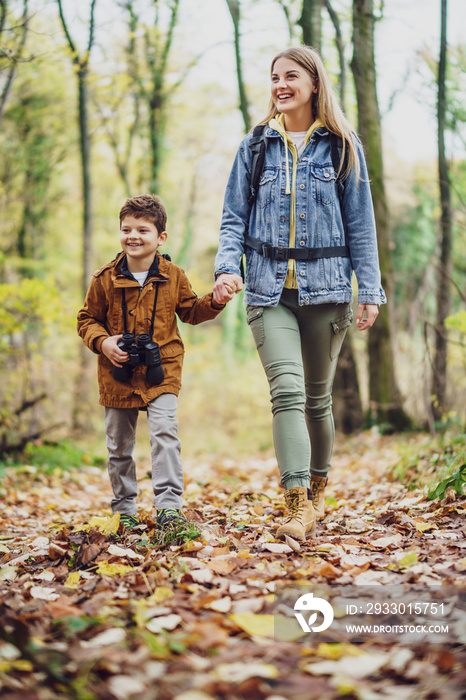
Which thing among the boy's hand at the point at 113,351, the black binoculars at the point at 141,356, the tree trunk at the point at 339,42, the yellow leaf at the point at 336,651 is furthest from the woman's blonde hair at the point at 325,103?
the tree trunk at the point at 339,42

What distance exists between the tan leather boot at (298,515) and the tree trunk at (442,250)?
13.5ft

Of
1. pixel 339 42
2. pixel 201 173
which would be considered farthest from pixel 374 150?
pixel 201 173

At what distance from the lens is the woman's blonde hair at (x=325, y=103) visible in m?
3.39

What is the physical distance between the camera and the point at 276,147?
344 cm

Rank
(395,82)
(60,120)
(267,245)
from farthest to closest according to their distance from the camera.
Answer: (60,120)
(395,82)
(267,245)

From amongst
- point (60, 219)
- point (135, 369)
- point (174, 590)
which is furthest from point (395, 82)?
point (60, 219)

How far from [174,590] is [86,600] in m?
0.35

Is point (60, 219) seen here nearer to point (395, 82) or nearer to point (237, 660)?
point (395, 82)

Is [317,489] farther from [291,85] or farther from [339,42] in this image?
[339,42]

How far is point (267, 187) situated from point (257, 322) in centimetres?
74

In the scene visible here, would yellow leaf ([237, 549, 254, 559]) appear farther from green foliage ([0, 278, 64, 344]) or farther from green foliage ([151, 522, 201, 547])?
green foliage ([0, 278, 64, 344])

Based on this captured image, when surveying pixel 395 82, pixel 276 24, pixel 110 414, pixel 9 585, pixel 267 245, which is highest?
pixel 276 24

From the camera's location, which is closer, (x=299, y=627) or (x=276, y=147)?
(x=299, y=627)

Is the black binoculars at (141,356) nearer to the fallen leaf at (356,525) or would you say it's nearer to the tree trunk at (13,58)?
the fallen leaf at (356,525)
